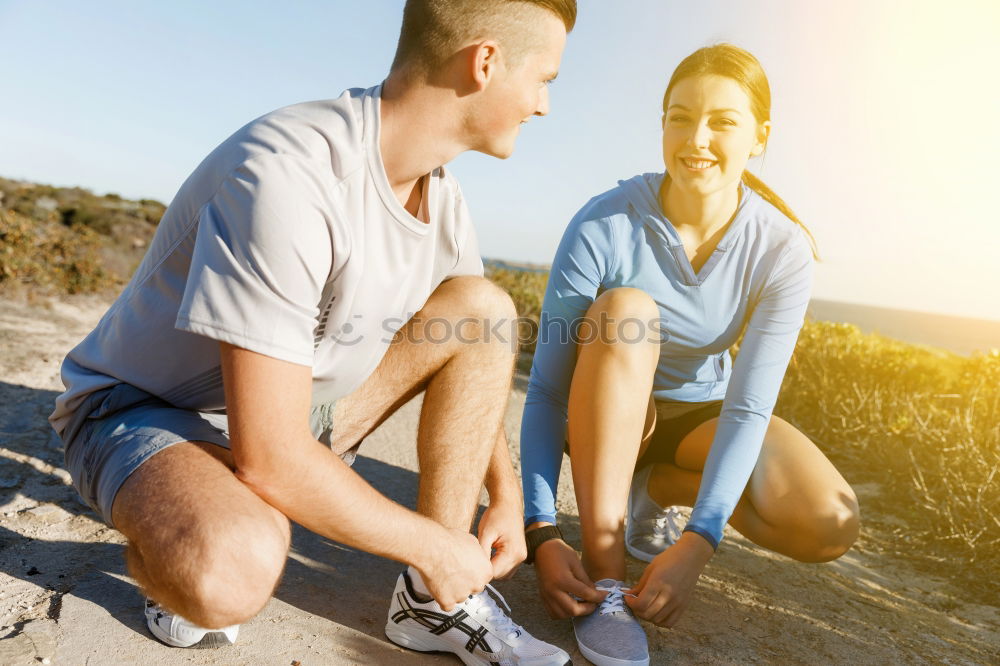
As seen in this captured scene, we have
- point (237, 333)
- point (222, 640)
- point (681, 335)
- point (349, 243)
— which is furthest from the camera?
point (681, 335)

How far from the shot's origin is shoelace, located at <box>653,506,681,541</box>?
2609mm

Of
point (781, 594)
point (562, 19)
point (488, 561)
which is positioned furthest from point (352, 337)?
point (781, 594)

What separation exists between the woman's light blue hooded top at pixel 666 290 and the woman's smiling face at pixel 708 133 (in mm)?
134

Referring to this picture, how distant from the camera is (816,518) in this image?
2.15 meters

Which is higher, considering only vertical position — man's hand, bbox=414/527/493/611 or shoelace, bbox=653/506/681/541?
man's hand, bbox=414/527/493/611

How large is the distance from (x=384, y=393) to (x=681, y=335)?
3.08ft

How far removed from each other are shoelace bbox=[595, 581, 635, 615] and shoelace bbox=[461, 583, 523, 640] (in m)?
0.24

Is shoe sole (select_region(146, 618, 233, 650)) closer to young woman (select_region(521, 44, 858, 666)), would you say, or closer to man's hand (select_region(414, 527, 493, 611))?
man's hand (select_region(414, 527, 493, 611))

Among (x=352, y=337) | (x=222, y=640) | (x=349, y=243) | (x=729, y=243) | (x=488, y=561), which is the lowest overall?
(x=222, y=640)

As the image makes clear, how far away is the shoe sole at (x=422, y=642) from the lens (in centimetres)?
177

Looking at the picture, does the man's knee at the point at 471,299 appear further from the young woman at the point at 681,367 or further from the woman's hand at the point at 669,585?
the woman's hand at the point at 669,585

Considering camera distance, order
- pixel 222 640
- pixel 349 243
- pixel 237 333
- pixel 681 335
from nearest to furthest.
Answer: pixel 237 333, pixel 349 243, pixel 222 640, pixel 681 335

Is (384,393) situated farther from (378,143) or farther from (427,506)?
(378,143)

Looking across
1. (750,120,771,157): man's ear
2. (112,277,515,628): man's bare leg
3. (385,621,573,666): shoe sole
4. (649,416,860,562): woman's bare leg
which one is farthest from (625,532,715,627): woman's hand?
(750,120,771,157): man's ear
